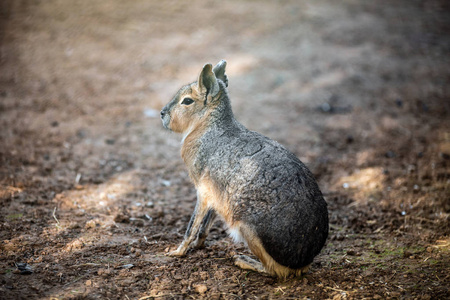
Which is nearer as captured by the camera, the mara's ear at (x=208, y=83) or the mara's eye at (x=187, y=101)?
the mara's ear at (x=208, y=83)

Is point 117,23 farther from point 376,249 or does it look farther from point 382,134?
point 376,249

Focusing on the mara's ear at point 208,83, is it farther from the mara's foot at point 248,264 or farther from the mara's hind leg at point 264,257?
the mara's foot at point 248,264

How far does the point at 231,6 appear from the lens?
10477 mm

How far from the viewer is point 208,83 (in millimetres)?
3697

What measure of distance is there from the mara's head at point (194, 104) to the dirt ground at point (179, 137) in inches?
45.5

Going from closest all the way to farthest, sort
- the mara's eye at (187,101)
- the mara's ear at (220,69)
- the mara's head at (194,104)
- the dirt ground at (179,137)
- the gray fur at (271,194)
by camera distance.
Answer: the gray fur at (271,194), the dirt ground at (179,137), the mara's head at (194,104), the mara's eye at (187,101), the mara's ear at (220,69)

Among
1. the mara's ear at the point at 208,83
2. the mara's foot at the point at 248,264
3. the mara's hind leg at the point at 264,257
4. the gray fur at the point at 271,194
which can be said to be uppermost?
the mara's ear at the point at 208,83

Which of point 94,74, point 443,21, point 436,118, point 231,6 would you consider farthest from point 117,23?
point 443,21

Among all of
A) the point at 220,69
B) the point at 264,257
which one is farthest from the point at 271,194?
the point at 220,69

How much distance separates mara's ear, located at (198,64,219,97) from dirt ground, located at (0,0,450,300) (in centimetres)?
151

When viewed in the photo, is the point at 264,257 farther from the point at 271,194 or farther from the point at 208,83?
the point at 208,83

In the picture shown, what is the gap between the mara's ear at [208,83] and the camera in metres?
3.63

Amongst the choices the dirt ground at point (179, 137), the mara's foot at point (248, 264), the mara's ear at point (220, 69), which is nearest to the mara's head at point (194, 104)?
the mara's ear at point (220, 69)

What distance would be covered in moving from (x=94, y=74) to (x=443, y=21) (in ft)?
29.1
